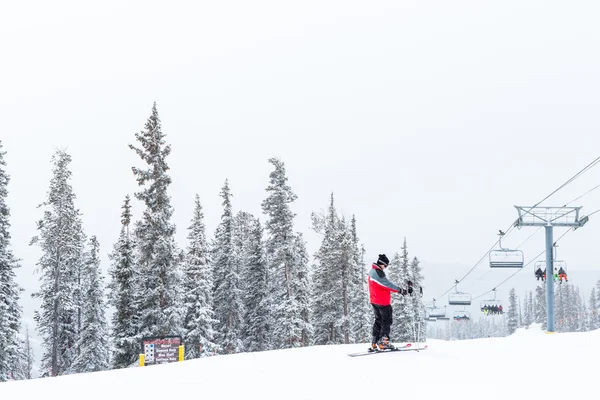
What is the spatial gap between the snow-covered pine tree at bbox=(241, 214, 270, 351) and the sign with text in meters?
33.2

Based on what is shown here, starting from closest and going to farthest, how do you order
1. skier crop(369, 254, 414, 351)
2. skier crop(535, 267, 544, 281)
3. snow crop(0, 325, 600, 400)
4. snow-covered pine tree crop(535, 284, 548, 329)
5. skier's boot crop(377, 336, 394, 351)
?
snow crop(0, 325, 600, 400)
skier crop(369, 254, 414, 351)
skier's boot crop(377, 336, 394, 351)
skier crop(535, 267, 544, 281)
snow-covered pine tree crop(535, 284, 548, 329)

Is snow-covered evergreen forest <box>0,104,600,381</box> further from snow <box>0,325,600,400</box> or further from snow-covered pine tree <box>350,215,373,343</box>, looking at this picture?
snow <box>0,325,600,400</box>

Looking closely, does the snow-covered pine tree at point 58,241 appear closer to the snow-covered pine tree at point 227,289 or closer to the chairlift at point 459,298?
the snow-covered pine tree at point 227,289

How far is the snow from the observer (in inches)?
339

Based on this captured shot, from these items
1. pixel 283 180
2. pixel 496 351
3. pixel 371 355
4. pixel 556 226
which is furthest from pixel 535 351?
pixel 283 180

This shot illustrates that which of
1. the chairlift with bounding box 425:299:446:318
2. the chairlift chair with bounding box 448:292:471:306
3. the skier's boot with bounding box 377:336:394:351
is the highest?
the skier's boot with bounding box 377:336:394:351

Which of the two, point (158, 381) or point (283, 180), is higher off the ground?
point (283, 180)

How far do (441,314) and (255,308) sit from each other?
767 inches

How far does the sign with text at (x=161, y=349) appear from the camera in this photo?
1955cm

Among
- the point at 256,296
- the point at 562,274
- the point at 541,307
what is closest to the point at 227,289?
the point at 256,296

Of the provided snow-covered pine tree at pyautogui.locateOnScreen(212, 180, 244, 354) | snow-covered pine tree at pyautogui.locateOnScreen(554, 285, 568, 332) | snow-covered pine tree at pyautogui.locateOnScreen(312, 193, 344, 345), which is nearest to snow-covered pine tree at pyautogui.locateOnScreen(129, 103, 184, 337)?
snow-covered pine tree at pyautogui.locateOnScreen(212, 180, 244, 354)

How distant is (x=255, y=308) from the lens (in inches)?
2126

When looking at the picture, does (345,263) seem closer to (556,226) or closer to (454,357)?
(556,226)

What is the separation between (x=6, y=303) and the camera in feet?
127
